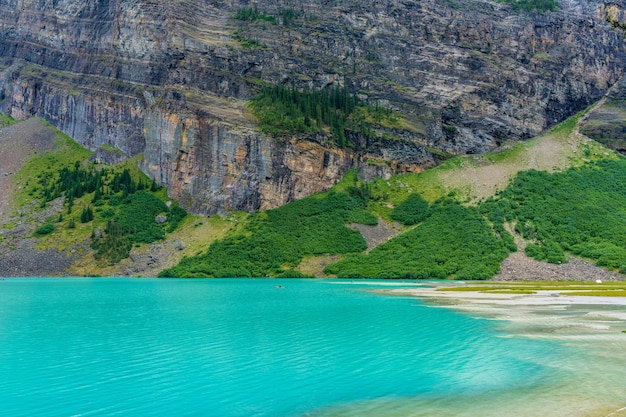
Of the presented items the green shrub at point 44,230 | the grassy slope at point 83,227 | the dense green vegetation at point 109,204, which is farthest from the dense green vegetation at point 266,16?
the green shrub at point 44,230

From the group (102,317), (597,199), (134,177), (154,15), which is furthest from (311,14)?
(102,317)

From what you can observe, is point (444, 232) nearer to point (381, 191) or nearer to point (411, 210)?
point (411, 210)

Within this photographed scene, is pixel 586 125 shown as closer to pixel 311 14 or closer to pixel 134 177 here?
pixel 311 14

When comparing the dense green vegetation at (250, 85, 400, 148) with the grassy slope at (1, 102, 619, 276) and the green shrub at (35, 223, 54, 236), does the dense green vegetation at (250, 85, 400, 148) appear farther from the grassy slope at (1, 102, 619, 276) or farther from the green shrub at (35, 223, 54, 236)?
the green shrub at (35, 223, 54, 236)

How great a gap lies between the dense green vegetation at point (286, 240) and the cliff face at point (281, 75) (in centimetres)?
884

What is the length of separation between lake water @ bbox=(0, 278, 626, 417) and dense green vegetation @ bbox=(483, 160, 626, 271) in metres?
64.0

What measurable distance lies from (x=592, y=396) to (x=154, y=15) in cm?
16459

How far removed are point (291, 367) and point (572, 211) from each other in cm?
10157

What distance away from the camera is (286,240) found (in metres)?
A: 117

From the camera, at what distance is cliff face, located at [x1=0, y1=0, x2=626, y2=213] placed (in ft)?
449

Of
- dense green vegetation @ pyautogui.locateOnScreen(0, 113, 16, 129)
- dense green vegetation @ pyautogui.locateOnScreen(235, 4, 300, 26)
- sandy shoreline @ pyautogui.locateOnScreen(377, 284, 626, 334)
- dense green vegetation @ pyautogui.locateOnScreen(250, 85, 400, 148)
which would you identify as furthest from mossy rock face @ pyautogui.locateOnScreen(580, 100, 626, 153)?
dense green vegetation @ pyautogui.locateOnScreen(0, 113, 16, 129)

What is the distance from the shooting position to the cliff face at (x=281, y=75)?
13700 cm

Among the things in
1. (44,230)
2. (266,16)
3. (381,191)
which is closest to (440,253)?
(381,191)

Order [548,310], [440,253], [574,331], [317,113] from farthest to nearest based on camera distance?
[317,113] → [440,253] → [548,310] → [574,331]
